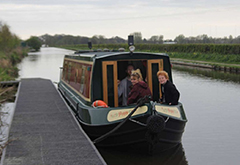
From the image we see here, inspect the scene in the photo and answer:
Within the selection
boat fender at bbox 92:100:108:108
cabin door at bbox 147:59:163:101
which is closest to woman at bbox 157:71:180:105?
cabin door at bbox 147:59:163:101

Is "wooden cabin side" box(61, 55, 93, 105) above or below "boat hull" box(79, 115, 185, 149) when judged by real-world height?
above

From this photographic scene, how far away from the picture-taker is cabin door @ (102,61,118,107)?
27.2 feet

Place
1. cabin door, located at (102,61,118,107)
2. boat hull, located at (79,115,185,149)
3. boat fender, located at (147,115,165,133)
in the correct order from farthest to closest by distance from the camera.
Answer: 1. cabin door, located at (102,61,118,107)
2. boat hull, located at (79,115,185,149)
3. boat fender, located at (147,115,165,133)

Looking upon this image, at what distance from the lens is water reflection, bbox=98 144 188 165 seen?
7.55m

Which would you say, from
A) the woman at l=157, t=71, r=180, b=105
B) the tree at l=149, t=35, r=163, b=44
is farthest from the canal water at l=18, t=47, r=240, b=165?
the tree at l=149, t=35, r=163, b=44

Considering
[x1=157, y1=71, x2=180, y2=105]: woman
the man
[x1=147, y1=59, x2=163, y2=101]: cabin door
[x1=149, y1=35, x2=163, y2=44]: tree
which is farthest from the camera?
[x1=149, y1=35, x2=163, y2=44]: tree

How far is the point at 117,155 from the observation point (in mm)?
7930

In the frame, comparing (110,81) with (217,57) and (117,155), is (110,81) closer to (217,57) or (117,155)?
(117,155)

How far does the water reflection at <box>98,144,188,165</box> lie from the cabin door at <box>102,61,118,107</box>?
3.51 feet

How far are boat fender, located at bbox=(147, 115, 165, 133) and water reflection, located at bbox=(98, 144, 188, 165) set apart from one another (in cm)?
67

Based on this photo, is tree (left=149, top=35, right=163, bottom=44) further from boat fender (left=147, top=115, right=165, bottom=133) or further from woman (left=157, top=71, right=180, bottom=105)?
boat fender (left=147, top=115, right=165, bottom=133)

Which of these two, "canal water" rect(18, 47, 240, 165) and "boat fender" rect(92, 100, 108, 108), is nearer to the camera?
"canal water" rect(18, 47, 240, 165)

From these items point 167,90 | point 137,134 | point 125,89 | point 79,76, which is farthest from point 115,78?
point 79,76

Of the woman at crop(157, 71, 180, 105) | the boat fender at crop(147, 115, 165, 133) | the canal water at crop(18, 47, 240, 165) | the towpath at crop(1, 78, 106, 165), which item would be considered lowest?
the canal water at crop(18, 47, 240, 165)
